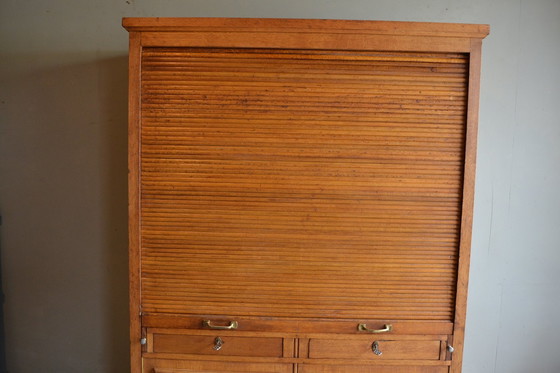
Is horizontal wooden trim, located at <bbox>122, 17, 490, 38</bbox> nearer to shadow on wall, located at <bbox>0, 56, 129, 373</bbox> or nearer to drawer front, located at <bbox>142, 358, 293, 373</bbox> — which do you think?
shadow on wall, located at <bbox>0, 56, 129, 373</bbox>

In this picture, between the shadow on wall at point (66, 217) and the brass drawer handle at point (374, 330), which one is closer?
the brass drawer handle at point (374, 330)

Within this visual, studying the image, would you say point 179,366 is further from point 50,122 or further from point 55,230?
point 50,122

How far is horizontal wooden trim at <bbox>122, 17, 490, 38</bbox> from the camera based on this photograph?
127cm

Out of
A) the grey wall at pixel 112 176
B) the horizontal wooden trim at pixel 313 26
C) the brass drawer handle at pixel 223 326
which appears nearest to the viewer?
the horizontal wooden trim at pixel 313 26

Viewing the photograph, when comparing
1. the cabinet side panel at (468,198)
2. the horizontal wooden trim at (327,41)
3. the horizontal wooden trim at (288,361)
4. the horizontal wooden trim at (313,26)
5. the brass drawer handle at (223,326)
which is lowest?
the horizontal wooden trim at (288,361)

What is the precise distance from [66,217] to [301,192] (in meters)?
1.39

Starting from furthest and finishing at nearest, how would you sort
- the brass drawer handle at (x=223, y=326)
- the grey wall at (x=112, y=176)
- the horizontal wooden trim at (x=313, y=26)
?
the grey wall at (x=112, y=176)
the brass drawer handle at (x=223, y=326)
the horizontal wooden trim at (x=313, y=26)

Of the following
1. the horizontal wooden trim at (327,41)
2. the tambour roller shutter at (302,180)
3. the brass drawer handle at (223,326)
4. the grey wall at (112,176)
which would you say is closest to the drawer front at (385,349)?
the tambour roller shutter at (302,180)

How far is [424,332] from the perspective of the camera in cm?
138

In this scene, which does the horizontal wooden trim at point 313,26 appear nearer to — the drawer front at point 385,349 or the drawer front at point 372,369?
the drawer front at point 385,349

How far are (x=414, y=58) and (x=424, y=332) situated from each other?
1.14 metres

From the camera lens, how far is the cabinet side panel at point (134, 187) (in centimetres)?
131

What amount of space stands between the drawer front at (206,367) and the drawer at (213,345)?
0.14 ft

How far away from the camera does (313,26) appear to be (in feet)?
4.17
